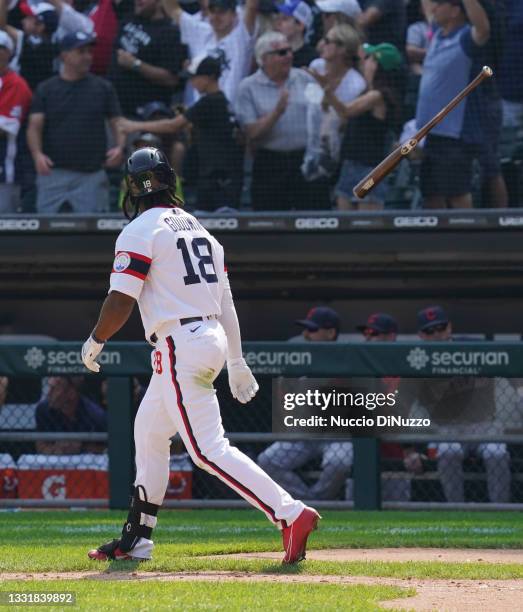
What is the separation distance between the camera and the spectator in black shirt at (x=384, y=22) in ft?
32.1

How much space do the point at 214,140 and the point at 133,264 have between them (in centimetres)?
470

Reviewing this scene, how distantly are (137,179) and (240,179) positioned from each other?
Answer: 4372mm

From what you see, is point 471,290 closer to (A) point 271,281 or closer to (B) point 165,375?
(A) point 271,281

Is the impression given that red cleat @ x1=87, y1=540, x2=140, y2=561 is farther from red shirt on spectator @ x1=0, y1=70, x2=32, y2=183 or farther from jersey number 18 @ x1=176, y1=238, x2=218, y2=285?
red shirt on spectator @ x1=0, y1=70, x2=32, y2=183

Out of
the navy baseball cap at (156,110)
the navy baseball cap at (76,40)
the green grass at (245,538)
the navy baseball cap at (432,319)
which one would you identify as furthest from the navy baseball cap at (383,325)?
the navy baseball cap at (76,40)

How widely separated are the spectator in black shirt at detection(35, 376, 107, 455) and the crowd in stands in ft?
6.05

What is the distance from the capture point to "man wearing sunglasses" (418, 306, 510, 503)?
7730 millimetres

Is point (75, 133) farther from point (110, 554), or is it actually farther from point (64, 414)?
point (110, 554)

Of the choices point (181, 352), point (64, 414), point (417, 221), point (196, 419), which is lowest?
point (64, 414)

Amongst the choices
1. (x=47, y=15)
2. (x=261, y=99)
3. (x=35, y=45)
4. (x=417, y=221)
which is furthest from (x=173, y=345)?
(x=47, y=15)

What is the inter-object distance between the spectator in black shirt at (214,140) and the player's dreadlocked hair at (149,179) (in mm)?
4254

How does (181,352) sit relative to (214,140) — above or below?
below

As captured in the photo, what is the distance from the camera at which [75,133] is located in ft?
31.9

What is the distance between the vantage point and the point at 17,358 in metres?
8.21
